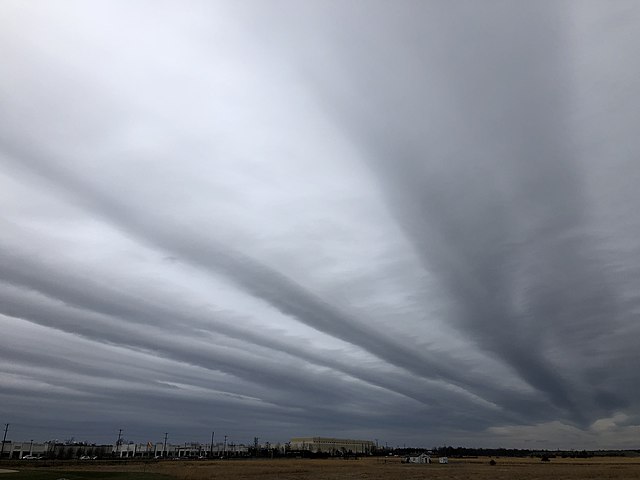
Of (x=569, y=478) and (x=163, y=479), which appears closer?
(x=163, y=479)

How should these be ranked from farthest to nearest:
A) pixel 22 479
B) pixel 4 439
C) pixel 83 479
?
pixel 4 439 < pixel 83 479 < pixel 22 479

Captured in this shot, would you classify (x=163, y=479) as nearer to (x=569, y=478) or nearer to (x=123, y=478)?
(x=123, y=478)

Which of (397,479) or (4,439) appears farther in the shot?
(4,439)

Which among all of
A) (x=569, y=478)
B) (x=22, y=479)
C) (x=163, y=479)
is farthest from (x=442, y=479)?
(x=22, y=479)

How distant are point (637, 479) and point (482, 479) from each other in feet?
62.6

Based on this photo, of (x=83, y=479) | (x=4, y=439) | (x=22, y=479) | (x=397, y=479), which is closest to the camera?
(x=22, y=479)

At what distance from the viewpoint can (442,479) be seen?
67.5 meters

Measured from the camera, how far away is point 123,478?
63906 millimetres

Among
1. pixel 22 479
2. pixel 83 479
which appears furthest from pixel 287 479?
pixel 22 479

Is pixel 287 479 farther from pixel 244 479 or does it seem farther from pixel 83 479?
pixel 83 479

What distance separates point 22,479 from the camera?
57531mm

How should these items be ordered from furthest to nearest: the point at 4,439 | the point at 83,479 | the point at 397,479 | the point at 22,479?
the point at 4,439
the point at 397,479
the point at 83,479
the point at 22,479

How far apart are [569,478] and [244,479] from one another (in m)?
42.9

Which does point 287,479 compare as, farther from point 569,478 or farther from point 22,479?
point 569,478
